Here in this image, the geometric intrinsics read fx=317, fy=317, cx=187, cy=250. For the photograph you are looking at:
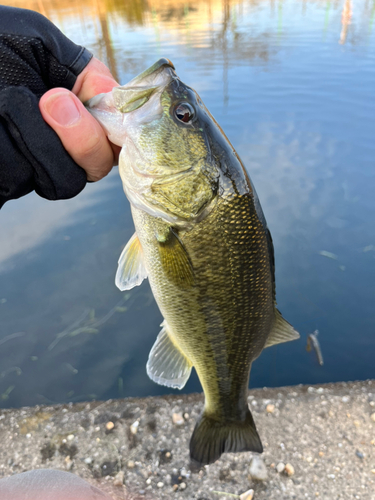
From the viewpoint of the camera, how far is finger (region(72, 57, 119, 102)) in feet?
4.79

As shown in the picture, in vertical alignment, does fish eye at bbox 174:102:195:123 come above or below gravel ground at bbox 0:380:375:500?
above

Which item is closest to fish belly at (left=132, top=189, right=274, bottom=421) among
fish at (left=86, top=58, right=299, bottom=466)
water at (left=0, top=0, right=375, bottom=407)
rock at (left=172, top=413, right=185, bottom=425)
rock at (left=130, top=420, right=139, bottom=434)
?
fish at (left=86, top=58, right=299, bottom=466)

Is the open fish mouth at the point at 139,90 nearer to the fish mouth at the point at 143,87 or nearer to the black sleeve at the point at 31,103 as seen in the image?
the fish mouth at the point at 143,87

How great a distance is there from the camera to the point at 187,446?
2.08m

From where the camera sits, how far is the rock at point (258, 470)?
1.92 meters

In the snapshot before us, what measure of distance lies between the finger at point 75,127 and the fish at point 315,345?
257 centimetres

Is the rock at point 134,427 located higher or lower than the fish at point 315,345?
higher

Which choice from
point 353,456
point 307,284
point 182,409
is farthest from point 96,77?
point 307,284

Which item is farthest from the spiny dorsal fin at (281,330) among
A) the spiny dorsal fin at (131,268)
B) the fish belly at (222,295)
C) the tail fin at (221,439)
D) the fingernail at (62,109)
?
the fingernail at (62,109)

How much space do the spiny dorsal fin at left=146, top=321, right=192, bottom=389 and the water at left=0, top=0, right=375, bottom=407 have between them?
4.19ft

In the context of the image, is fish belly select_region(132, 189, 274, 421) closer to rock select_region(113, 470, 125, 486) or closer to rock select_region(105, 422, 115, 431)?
rock select_region(113, 470, 125, 486)

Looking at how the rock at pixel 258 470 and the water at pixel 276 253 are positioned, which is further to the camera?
the water at pixel 276 253

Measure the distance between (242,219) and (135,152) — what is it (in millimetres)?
517

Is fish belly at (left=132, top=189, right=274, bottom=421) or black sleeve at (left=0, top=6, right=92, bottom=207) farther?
fish belly at (left=132, top=189, right=274, bottom=421)
